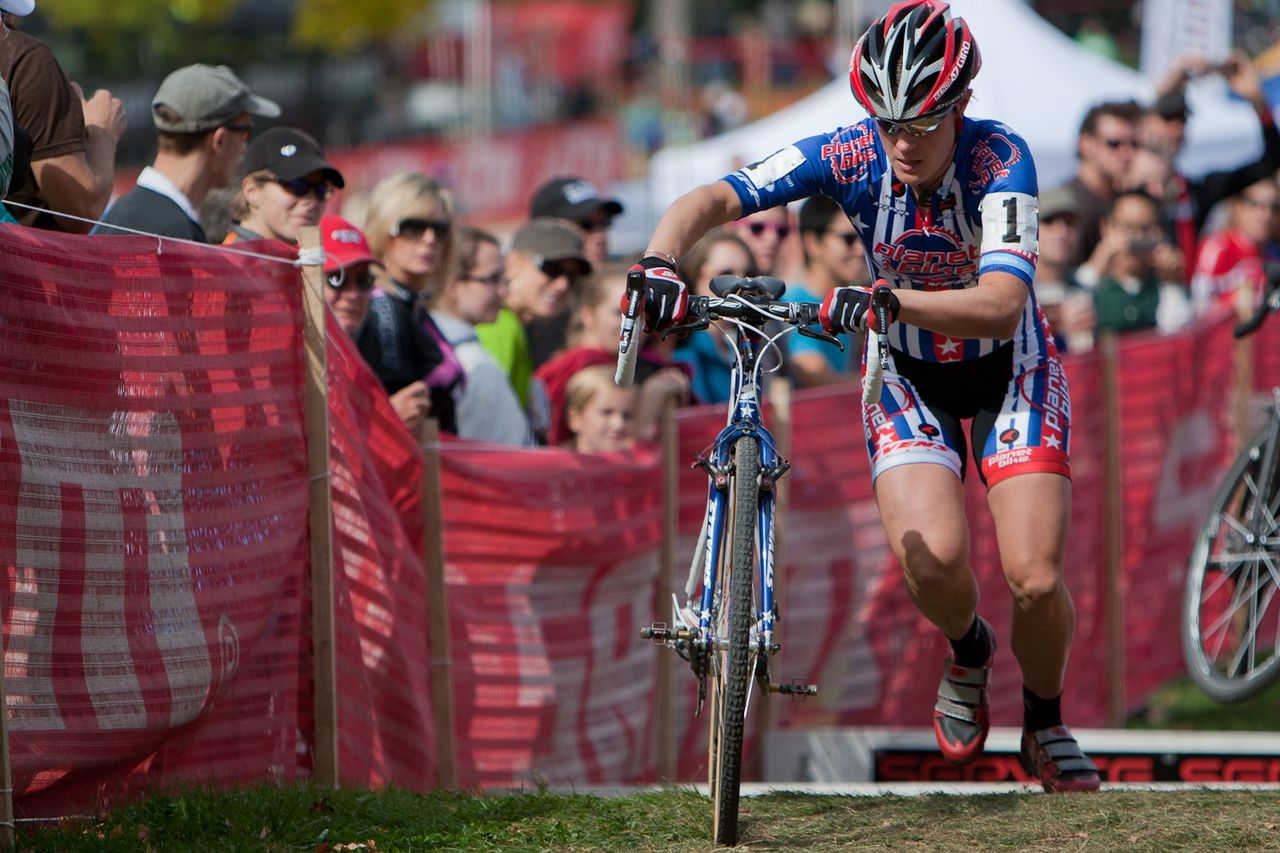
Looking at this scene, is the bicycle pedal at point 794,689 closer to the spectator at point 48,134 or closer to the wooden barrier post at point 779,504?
the spectator at point 48,134

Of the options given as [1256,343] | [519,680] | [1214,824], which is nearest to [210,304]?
[519,680]

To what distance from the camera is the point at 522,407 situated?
8094mm

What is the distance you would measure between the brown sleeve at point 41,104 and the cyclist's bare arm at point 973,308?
2.73 metres

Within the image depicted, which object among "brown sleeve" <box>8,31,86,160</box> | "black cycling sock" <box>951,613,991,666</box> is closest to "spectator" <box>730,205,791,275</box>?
"black cycling sock" <box>951,613,991,666</box>

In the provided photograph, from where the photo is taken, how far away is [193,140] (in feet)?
21.9

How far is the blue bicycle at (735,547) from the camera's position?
4.92 meters

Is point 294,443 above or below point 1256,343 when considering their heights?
below

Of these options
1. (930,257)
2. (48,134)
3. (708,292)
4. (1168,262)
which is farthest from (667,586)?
(1168,262)

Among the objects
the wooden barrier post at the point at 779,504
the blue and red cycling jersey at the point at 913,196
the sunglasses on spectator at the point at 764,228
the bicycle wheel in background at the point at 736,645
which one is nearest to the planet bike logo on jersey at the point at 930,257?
the blue and red cycling jersey at the point at 913,196

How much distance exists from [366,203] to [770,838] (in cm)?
362

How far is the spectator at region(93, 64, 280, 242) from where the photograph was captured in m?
6.52

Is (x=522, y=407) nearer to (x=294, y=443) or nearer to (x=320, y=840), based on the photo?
(x=294, y=443)

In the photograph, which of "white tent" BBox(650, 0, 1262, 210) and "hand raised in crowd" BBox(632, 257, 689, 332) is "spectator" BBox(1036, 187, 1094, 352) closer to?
"white tent" BBox(650, 0, 1262, 210)

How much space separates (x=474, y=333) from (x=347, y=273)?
0.91 metres
